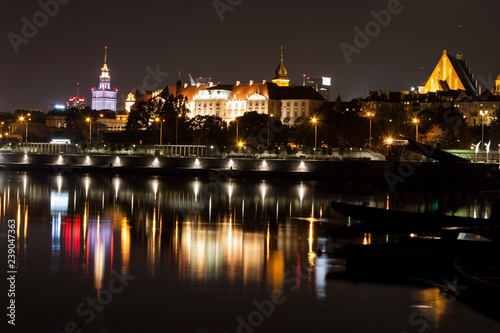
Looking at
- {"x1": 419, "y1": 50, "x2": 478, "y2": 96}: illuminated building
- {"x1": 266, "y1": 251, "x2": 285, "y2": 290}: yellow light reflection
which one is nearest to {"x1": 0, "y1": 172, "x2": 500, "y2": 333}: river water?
{"x1": 266, "y1": 251, "x2": 285, "y2": 290}: yellow light reflection

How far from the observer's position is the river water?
14.0 metres

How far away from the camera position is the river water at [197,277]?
45.9 feet

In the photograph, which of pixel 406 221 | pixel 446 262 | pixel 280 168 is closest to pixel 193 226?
pixel 406 221

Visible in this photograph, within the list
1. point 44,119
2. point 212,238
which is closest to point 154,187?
point 212,238

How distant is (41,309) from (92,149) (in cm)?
6087

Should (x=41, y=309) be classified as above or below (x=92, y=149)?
below

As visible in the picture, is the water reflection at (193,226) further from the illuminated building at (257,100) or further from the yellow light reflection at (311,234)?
the illuminated building at (257,100)

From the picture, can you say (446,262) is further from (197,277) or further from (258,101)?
(258,101)

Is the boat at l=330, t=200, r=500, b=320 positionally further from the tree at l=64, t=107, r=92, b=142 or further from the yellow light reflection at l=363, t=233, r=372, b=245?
the tree at l=64, t=107, r=92, b=142

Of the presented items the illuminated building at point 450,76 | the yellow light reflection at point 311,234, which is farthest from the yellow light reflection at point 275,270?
the illuminated building at point 450,76

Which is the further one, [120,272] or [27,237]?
[27,237]

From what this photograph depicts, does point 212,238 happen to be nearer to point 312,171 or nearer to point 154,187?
point 154,187

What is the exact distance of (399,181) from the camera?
48500 millimetres

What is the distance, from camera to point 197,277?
680 inches
